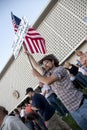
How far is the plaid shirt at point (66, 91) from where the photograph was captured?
12.7ft

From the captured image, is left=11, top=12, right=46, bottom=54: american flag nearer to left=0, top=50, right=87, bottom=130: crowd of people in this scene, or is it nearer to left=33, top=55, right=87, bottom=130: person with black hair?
left=0, top=50, right=87, bottom=130: crowd of people

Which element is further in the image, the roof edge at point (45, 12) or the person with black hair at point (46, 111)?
the roof edge at point (45, 12)

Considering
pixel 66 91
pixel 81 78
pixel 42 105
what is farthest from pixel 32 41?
pixel 81 78

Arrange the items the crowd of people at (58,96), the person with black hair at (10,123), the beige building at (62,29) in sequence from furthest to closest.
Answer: the beige building at (62,29)
the crowd of people at (58,96)
the person with black hair at (10,123)

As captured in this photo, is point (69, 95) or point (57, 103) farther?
point (57, 103)

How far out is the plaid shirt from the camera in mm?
3858

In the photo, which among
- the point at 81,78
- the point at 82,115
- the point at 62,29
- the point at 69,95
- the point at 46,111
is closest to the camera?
the point at 82,115

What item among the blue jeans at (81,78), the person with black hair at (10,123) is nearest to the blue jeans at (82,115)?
the person with black hair at (10,123)

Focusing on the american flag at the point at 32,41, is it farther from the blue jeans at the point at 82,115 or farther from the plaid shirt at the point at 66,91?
the blue jeans at the point at 82,115

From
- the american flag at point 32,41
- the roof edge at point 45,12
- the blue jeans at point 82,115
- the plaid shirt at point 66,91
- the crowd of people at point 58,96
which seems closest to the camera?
the crowd of people at point 58,96

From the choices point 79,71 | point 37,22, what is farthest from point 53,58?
point 37,22

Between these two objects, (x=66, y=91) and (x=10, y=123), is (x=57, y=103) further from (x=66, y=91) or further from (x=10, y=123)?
(x=10, y=123)

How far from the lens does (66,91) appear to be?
13.0 feet

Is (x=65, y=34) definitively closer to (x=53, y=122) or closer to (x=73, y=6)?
(x=73, y=6)
